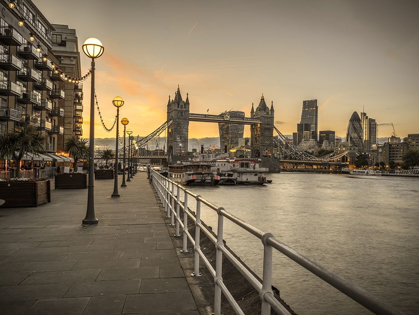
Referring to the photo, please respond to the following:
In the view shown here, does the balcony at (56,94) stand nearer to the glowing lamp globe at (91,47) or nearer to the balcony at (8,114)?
the balcony at (8,114)

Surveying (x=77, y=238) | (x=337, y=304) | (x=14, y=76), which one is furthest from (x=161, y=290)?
(x=14, y=76)

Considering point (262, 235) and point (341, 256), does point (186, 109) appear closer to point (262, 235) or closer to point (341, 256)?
point (341, 256)

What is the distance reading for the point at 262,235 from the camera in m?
2.51

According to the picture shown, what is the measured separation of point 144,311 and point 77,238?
416cm

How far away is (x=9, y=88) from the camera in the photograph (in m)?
33.6

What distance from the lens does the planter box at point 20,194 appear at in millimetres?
11539

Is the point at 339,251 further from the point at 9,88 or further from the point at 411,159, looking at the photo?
the point at 411,159

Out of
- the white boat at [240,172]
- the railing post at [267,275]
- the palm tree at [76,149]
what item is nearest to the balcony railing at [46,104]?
the palm tree at [76,149]

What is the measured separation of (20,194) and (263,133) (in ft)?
508

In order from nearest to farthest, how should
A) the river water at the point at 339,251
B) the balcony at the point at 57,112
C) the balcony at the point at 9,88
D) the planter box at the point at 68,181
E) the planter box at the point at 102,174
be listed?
the river water at the point at 339,251 < the planter box at the point at 68,181 < the balcony at the point at 9,88 < the planter box at the point at 102,174 < the balcony at the point at 57,112

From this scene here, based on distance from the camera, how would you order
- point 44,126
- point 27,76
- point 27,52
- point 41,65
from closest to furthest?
1. point 27,52
2. point 27,76
3. point 41,65
4. point 44,126

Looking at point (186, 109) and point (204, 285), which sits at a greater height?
point (186, 109)

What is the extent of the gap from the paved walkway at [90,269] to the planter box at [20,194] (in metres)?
2.65

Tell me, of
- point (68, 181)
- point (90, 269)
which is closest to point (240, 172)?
point (68, 181)
